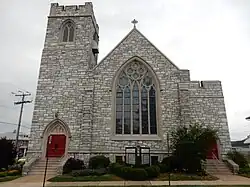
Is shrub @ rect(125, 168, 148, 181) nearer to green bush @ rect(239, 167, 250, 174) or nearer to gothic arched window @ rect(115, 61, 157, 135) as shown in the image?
gothic arched window @ rect(115, 61, 157, 135)

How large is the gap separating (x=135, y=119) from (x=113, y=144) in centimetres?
255

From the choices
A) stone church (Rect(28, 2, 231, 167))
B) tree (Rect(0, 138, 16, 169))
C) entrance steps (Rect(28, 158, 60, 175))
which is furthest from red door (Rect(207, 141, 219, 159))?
tree (Rect(0, 138, 16, 169))

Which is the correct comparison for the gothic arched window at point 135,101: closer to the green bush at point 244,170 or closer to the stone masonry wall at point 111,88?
the stone masonry wall at point 111,88

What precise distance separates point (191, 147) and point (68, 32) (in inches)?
578

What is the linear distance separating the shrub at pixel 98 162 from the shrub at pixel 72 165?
710 mm

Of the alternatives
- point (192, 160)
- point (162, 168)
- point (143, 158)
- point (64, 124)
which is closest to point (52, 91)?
point (64, 124)

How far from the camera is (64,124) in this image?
636 inches

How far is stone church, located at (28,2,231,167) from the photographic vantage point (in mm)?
15562

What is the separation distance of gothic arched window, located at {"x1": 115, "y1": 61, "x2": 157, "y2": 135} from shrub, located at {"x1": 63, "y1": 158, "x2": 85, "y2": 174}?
354 cm

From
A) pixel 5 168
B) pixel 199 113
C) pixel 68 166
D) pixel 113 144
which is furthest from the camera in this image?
pixel 199 113

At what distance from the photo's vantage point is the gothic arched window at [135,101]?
1608cm

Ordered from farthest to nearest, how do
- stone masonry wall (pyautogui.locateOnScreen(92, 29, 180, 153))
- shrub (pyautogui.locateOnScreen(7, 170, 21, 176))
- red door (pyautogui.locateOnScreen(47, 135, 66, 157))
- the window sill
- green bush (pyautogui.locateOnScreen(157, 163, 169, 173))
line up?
red door (pyautogui.locateOnScreen(47, 135, 66, 157)) → the window sill → stone masonry wall (pyautogui.locateOnScreen(92, 29, 180, 153)) → shrub (pyautogui.locateOnScreen(7, 170, 21, 176)) → green bush (pyautogui.locateOnScreen(157, 163, 169, 173))

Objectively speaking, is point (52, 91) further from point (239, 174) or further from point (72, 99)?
point (239, 174)

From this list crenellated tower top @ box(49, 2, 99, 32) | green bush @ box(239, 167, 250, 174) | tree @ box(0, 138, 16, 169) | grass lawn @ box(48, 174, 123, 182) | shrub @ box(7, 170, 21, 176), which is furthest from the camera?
crenellated tower top @ box(49, 2, 99, 32)
